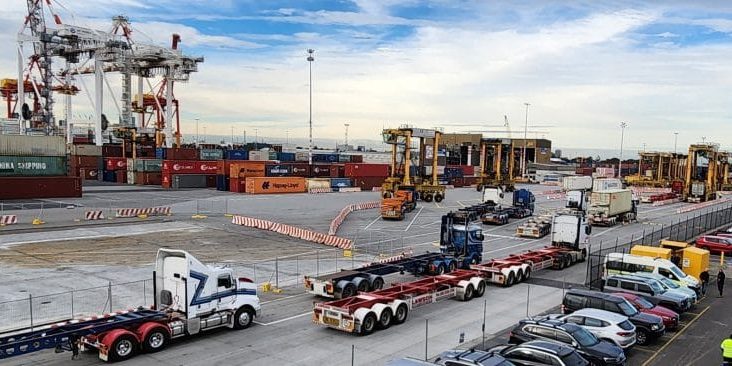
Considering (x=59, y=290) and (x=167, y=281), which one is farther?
(x=59, y=290)

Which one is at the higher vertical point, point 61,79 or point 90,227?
point 61,79

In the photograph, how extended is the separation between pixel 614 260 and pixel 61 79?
12332 centimetres

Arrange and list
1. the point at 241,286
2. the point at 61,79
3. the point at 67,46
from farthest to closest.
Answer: the point at 61,79 < the point at 67,46 < the point at 241,286

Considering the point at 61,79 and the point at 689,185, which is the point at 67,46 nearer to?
the point at 61,79

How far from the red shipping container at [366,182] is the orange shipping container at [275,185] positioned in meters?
11.3

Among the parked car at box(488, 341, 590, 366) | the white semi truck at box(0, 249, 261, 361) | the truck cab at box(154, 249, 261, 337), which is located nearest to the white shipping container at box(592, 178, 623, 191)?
the parked car at box(488, 341, 590, 366)

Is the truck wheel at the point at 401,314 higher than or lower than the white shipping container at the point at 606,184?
lower

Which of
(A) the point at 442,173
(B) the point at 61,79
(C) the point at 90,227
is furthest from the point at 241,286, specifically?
(B) the point at 61,79

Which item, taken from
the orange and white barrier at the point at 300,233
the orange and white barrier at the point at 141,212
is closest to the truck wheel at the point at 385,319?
the orange and white barrier at the point at 300,233

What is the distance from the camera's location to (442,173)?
10525cm

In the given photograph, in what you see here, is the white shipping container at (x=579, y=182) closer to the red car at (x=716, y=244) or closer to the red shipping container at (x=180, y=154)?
the red car at (x=716, y=244)

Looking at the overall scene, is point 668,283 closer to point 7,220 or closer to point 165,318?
point 165,318

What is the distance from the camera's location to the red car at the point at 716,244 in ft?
114

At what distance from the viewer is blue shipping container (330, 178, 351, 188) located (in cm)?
8775
